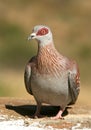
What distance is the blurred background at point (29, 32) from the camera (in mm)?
18203

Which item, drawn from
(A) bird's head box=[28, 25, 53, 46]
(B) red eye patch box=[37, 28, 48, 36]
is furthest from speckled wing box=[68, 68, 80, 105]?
(B) red eye patch box=[37, 28, 48, 36]

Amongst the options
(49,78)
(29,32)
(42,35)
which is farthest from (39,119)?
(29,32)

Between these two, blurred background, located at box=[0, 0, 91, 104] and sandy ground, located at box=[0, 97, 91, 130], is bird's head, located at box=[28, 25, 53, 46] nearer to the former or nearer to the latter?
sandy ground, located at box=[0, 97, 91, 130]

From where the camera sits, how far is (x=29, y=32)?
24.4m

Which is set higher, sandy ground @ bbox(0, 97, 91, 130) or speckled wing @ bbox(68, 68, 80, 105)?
speckled wing @ bbox(68, 68, 80, 105)

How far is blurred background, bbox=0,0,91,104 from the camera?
18.2 meters

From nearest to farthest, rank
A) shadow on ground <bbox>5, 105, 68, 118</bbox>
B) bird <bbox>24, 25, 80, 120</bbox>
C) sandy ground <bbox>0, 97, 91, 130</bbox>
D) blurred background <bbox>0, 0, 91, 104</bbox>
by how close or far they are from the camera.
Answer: sandy ground <bbox>0, 97, 91, 130</bbox>, bird <bbox>24, 25, 80, 120</bbox>, shadow on ground <bbox>5, 105, 68, 118</bbox>, blurred background <bbox>0, 0, 91, 104</bbox>

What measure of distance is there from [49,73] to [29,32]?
14.4 meters

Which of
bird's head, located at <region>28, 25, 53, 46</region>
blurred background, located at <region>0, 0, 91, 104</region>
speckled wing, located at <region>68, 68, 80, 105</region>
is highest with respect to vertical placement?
bird's head, located at <region>28, 25, 53, 46</region>

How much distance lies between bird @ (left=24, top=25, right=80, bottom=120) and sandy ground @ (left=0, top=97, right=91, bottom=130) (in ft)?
0.71

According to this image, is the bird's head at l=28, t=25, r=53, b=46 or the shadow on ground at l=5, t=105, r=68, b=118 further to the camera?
the shadow on ground at l=5, t=105, r=68, b=118

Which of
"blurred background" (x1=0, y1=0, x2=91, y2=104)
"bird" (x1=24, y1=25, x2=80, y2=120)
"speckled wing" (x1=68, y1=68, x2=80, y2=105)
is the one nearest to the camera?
"bird" (x1=24, y1=25, x2=80, y2=120)

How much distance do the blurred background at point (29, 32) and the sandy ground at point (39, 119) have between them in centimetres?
421

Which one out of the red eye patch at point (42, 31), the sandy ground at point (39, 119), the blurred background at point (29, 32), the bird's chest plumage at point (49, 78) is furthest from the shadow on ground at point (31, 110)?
the blurred background at point (29, 32)
